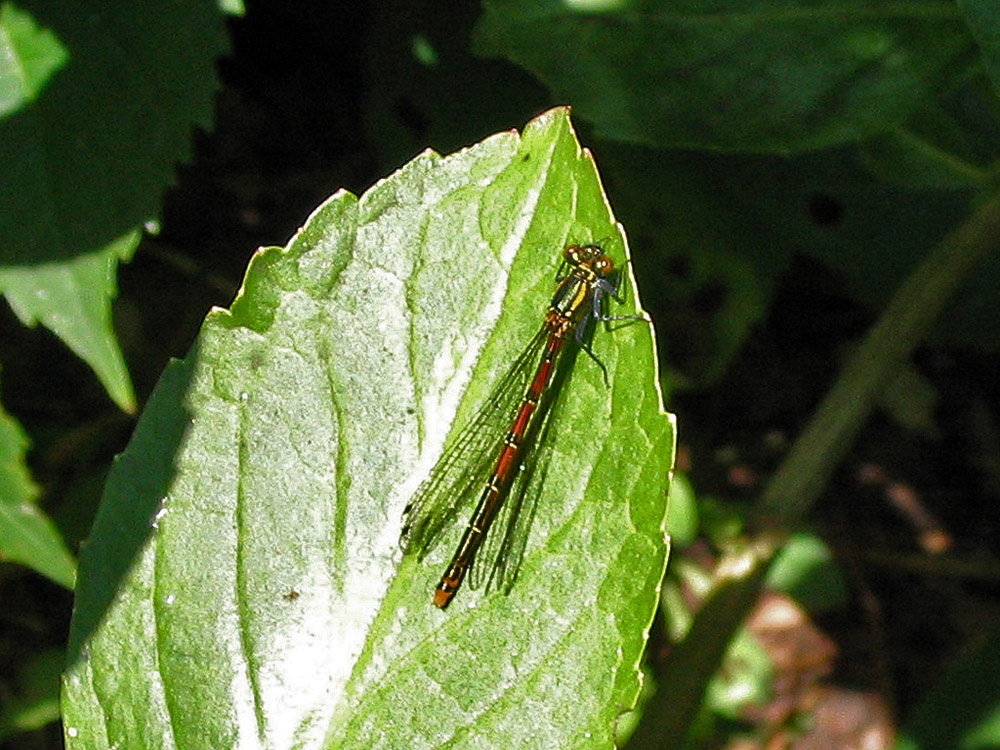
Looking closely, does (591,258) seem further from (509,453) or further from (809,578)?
(809,578)

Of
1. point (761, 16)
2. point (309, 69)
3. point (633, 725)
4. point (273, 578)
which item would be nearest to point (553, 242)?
point (273, 578)

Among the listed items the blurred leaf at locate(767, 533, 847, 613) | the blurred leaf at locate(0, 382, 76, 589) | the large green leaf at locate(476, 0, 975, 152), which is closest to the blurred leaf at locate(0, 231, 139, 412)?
the blurred leaf at locate(0, 382, 76, 589)

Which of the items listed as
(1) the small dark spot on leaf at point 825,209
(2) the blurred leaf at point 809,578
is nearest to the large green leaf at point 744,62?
(1) the small dark spot on leaf at point 825,209

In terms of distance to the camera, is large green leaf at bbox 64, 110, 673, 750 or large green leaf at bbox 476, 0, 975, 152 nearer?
large green leaf at bbox 64, 110, 673, 750

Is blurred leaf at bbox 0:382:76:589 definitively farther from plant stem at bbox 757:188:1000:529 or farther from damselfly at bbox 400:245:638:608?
plant stem at bbox 757:188:1000:529

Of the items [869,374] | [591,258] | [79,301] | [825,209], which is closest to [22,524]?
[79,301]
